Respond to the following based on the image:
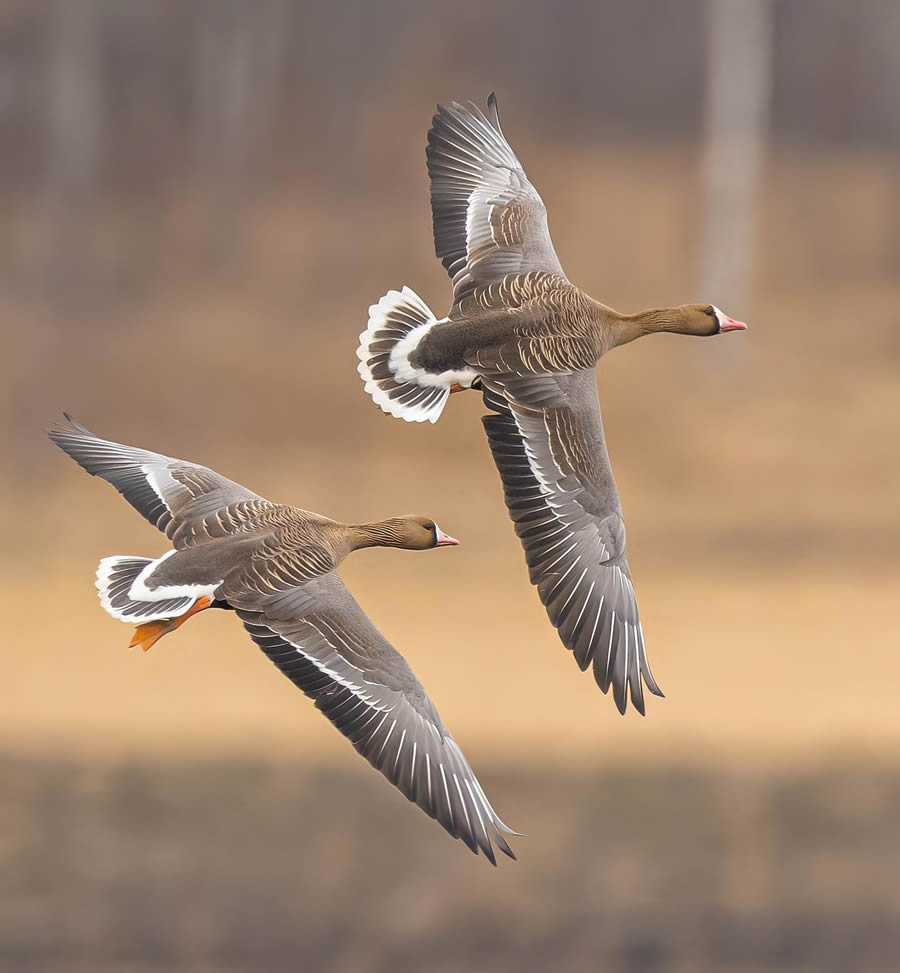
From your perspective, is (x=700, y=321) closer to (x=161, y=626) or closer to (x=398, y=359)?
(x=398, y=359)

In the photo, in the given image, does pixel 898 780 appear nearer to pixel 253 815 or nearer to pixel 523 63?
pixel 253 815

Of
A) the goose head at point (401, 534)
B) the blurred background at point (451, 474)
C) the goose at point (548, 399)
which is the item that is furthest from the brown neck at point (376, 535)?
the blurred background at point (451, 474)

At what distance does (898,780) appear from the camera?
20.1 m

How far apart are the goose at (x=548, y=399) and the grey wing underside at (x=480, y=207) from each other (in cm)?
7

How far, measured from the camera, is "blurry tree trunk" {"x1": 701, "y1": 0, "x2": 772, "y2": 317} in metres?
26.4

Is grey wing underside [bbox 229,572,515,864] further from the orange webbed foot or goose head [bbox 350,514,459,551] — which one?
goose head [bbox 350,514,459,551]

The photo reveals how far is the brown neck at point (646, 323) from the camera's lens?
27.5 feet

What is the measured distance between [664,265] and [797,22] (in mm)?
4834

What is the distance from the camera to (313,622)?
7.60m

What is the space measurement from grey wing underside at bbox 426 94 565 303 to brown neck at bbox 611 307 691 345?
0.50 metres

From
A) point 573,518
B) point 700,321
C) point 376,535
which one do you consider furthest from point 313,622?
point 700,321

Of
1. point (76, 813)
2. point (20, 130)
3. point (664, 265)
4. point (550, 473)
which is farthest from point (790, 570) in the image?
point (550, 473)

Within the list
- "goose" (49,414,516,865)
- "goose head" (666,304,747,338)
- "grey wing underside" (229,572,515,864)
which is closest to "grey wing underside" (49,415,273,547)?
"goose" (49,414,516,865)

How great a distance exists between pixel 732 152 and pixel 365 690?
20.3m
